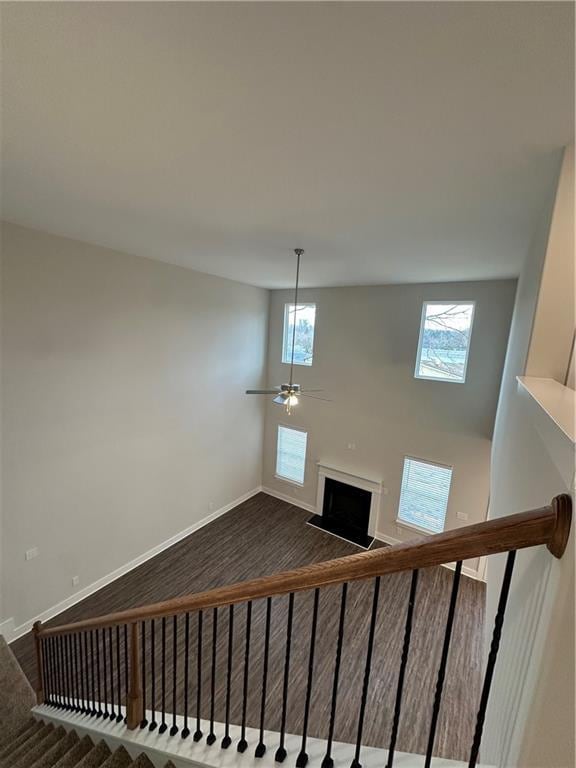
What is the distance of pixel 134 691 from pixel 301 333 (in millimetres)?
5945

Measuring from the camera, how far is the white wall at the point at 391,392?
199 inches

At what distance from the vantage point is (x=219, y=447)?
6559 mm

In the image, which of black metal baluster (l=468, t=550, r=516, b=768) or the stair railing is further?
black metal baluster (l=468, t=550, r=516, b=768)

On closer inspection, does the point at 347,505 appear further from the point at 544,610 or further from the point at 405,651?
the point at 544,610

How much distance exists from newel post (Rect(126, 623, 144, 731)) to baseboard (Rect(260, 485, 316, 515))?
17.1 feet

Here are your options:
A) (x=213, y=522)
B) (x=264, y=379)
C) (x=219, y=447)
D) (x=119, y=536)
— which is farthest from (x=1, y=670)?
(x=264, y=379)

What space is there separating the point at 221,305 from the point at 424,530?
5.48 m

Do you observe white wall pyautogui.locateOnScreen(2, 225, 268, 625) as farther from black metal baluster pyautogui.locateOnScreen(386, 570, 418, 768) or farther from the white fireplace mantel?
black metal baluster pyautogui.locateOnScreen(386, 570, 418, 768)

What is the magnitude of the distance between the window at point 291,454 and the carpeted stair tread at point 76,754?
527 centimetres

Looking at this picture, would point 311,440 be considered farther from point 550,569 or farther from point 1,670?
point 550,569

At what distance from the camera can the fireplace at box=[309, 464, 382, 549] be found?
6.21 m

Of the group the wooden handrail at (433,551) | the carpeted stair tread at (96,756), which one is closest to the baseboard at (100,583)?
the carpeted stair tread at (96,756)

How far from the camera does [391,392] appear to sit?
5.93 metres

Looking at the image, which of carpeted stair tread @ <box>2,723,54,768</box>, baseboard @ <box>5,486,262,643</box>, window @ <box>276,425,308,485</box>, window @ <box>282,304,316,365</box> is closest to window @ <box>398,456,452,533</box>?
window @ <box>276,425,308,485</box>
